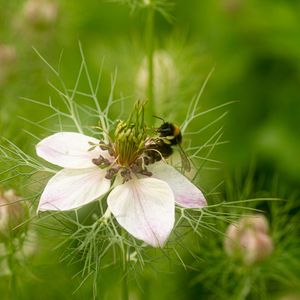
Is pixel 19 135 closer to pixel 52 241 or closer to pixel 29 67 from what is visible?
pixel 52 241

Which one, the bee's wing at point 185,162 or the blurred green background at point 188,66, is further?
the blurred green background at point 188,66

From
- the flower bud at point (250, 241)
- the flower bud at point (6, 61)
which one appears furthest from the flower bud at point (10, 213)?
the flower bud at point (6, 61)

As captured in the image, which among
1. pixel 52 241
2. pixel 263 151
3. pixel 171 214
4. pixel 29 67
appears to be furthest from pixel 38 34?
pixel 171 214

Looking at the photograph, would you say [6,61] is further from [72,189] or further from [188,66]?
[72,189]

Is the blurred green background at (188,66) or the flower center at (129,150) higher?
the flower center at (129,150)

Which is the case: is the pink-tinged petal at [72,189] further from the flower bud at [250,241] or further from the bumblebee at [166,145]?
the flower bud at [250,241]

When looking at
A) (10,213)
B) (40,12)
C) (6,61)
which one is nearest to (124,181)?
(10,213)

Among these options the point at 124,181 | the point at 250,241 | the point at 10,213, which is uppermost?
the point at 124,181
